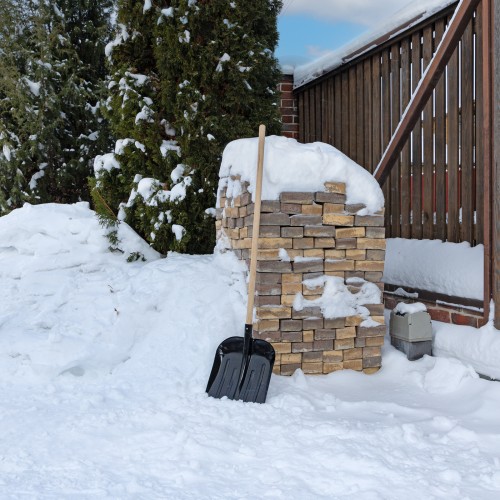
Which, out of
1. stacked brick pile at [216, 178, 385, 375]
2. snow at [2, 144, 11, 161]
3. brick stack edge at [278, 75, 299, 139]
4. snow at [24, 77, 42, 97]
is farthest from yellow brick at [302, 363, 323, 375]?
snow at [24, 77, 42, 97]

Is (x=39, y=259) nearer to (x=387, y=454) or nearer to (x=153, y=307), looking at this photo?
(x=153, y=307)

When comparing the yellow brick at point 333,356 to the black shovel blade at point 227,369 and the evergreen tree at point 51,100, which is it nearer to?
the black shovel blade at point 227,369

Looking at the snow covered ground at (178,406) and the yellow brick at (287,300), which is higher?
the yellow brick at (287,300)

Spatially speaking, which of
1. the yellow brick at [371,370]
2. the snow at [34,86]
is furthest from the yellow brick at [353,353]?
the snow at [34,86]

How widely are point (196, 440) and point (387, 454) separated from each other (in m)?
0.87

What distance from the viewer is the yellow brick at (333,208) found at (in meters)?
3.60

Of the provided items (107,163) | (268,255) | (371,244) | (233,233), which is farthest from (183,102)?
(371,244)

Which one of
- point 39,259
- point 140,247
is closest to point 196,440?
point 140,247

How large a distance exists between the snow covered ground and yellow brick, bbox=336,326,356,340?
0.25 m

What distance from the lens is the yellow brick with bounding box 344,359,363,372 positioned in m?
3.68

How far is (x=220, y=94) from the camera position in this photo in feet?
15.8

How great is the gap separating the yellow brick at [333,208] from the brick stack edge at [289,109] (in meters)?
3.80

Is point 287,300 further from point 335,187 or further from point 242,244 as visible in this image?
point 335,187

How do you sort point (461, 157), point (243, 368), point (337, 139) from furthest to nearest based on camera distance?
point (337, 139) → point (461, 157) → point (243, 368)
